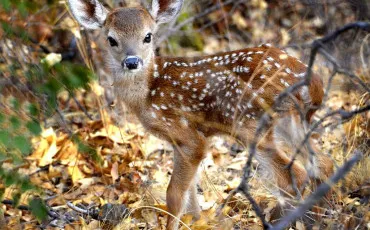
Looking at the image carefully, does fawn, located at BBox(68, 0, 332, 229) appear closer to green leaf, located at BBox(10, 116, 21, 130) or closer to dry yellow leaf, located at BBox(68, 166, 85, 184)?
dry yellow leaf, located at BBox(68, 166, 85, 184)

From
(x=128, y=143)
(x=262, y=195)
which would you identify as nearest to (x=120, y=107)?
(x=128, y=143)

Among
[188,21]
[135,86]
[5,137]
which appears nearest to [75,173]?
[135,86]

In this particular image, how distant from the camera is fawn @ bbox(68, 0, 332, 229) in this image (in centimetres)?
485

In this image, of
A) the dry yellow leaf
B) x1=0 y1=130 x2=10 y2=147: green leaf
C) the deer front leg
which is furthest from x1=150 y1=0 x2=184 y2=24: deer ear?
x1=0 y1=130 x2=10 y2=147: green leaf

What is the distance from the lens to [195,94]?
17.1 feet

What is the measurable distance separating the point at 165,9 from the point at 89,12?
24.1 inches

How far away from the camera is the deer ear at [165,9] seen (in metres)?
5.65

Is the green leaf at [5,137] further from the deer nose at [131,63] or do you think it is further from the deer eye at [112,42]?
the deer eye at [112,42]

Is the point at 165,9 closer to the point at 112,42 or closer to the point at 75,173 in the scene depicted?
the point at 112,42

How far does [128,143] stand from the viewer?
21.2 feet

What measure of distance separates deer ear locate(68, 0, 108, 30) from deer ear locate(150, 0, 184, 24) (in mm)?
398

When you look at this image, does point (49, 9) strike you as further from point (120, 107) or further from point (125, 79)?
point (125, 79)

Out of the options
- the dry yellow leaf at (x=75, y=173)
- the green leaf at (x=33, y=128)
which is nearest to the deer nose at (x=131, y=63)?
the dry yellow leaf at (x=75, y=173)

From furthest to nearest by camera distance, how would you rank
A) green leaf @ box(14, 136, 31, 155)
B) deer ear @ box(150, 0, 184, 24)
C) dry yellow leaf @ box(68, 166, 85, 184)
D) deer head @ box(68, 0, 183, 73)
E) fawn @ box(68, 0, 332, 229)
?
dry yellow leaf @ box(68, 166, 85, 184)
deer ear @ box(150, 0, 184, 24)
deer head @ box(68, 0, 183, 73)
fawn @ box(68, 0, 332, 229)
green leaf @ box(14, 136, 31, 155)
